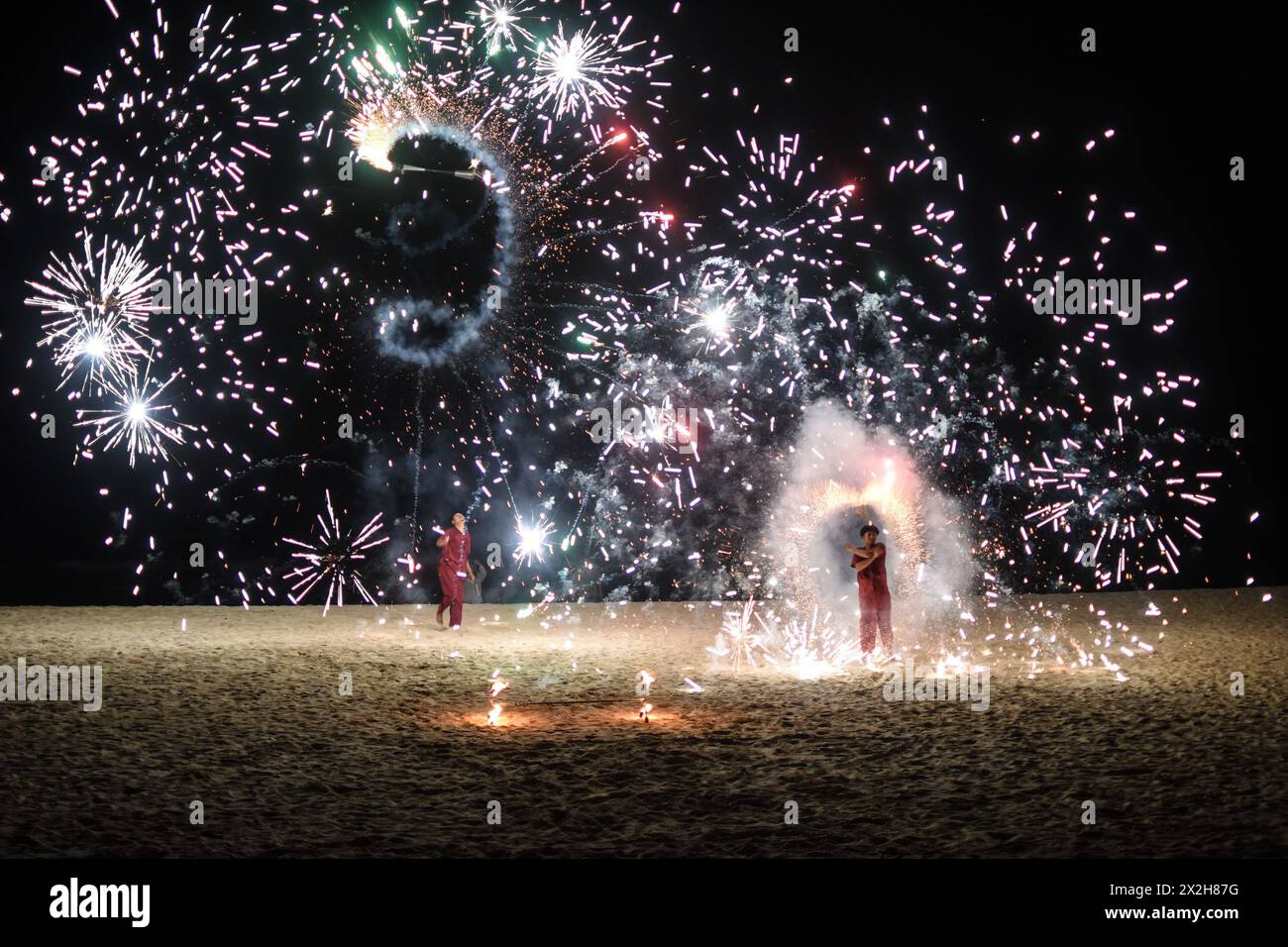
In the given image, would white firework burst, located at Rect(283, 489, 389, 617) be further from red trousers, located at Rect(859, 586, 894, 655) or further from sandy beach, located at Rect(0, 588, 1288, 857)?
red trousers, located at Rect(859, 586, 894, 655)

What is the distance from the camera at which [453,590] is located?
1831 cm

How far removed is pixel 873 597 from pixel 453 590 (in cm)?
667

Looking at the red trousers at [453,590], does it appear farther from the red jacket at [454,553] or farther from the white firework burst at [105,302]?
the white firework burst at [105,302]

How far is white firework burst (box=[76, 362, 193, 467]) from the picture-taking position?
21.0 meters

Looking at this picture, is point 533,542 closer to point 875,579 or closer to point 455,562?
point 455,562

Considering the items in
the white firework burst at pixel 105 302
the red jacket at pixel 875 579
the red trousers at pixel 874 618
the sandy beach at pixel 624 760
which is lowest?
the sandy beach at pixel 624 760

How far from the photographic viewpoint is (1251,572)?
79.9 ft

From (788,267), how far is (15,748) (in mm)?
14899

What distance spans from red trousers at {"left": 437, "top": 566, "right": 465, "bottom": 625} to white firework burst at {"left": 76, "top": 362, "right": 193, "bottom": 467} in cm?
611

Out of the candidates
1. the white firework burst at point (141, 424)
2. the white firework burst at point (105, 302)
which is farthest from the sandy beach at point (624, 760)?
the white firework burst at point (141, 424)

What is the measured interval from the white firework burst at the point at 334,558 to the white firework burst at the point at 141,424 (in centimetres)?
287

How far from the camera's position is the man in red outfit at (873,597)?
14.5 metres
